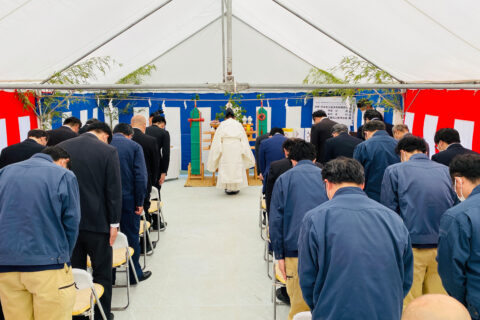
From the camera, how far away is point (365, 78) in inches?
274

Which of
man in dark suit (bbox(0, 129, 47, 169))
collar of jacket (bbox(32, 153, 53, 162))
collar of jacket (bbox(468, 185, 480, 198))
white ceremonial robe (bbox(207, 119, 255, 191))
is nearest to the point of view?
collar of jacket (bbox(468, 185, 480, 198))

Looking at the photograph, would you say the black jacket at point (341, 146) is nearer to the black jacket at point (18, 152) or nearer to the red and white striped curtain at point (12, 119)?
the black jacket at point (18, 152)

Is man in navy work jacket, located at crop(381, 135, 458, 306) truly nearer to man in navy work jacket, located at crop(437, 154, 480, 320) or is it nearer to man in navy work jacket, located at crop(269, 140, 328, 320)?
man in navy work jacket, located at crop(269, 140, 328, 320)

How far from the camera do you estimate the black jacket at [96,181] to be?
3135 mm

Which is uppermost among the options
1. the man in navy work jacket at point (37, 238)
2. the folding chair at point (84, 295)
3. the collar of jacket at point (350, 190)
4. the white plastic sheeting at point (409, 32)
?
the white plastic sheeting at point (409, 32)

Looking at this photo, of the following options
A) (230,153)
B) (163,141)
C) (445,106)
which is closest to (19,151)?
(163,141)

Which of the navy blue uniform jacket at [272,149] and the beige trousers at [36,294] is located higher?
the navy blue uniform jacket at [272,149]

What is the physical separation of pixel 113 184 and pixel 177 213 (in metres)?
3.51

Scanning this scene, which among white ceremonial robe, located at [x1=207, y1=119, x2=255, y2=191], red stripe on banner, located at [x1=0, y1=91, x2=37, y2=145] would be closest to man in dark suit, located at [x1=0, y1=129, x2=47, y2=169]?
red stripe on banner, located at [x1=0, y1=91, x2=37, y2=145]

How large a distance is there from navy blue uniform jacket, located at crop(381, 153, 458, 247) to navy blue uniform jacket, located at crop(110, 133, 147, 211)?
2.37m

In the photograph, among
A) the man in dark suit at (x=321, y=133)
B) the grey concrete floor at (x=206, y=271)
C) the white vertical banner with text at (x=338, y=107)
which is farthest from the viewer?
the white vertical banner with text at (x=338, y=107)

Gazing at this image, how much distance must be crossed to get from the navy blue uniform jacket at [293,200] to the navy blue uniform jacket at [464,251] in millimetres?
901

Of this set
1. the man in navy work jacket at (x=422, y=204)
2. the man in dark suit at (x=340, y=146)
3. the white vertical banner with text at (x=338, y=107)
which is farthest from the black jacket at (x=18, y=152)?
the white vertical banner with text at (x=338, y=107)

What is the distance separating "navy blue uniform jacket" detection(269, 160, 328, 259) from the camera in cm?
272
